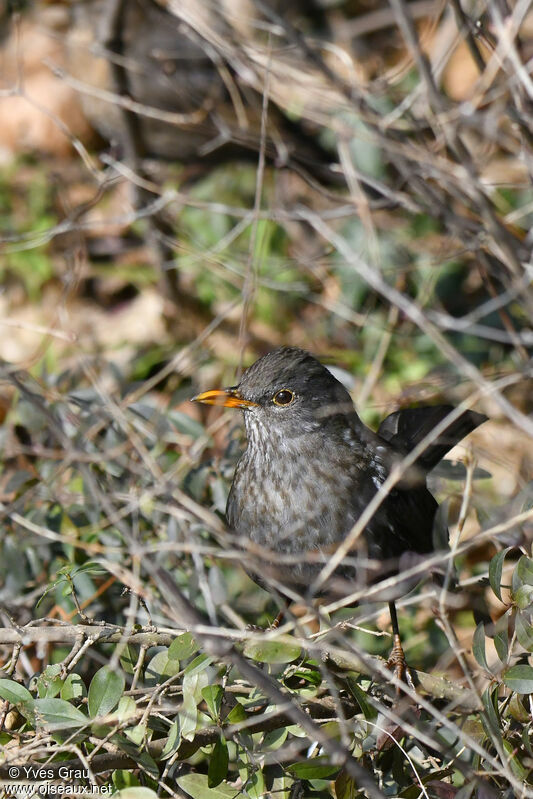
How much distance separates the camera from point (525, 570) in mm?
2855

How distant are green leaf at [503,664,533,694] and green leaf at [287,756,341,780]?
551 millimetres

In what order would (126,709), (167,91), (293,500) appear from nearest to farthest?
1. (126,709)
2. (293,500)
3. (167,91)

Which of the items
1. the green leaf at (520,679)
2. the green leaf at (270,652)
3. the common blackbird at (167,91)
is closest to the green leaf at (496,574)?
the green leaf at (520,679)

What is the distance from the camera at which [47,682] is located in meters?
2.90

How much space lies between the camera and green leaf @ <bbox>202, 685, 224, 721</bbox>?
272 cm

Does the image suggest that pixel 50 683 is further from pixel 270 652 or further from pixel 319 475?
pixel 319 475

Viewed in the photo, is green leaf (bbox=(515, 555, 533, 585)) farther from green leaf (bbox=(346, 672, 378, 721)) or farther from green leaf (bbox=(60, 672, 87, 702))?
green leaf (bbox=(60, 672, 87, 702))

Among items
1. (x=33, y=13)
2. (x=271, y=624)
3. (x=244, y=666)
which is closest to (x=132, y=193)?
(x=33, y=13)

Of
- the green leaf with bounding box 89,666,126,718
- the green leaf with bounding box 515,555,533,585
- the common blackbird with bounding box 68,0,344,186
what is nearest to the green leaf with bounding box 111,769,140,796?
the green leaf with bounding box 89,666,126,718

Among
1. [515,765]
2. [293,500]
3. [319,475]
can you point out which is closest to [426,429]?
[319,475]

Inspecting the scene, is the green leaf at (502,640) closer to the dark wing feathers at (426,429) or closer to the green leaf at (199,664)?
the green leaf at (199,664)

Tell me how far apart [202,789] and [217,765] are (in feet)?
0.33

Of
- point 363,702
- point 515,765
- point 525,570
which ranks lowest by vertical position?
point 515,765

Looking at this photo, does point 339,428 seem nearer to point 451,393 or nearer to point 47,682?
point 451,393
